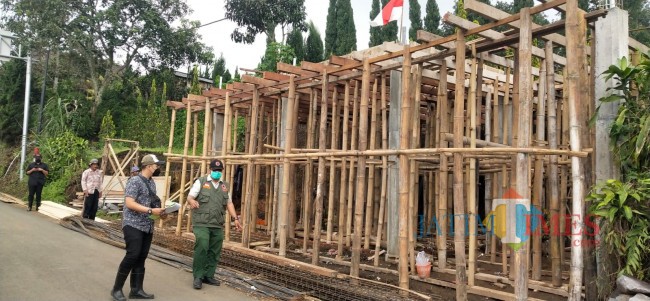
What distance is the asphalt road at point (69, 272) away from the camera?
504 centimetres

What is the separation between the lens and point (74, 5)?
1905 cm

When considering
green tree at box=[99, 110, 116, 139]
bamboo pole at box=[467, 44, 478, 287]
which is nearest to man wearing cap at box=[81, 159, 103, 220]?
bamboo pole at box=[467, 44, 478, 287]

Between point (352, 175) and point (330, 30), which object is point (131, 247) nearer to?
point (352, 175)

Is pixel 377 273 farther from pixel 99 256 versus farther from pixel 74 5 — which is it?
pixel 74 5

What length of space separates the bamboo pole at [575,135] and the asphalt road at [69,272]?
349cm

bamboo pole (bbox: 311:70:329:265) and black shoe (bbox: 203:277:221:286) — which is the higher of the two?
bamboo pole (bbox: 311:70:329:265)

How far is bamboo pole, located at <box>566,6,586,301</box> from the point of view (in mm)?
4434

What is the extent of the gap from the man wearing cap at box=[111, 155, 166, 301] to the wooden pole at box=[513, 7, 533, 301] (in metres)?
3.66

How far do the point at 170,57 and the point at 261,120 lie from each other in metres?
13.7

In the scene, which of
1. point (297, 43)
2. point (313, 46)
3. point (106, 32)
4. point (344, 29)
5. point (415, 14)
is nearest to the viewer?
point (106, 32)

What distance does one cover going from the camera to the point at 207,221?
5.55 m

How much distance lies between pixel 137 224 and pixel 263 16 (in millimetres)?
19131

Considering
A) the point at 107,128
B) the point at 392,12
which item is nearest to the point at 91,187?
the point at 392,12

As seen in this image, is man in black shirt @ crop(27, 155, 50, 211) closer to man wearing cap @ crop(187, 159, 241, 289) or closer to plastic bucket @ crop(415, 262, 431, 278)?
man wearing cap @ crop(187, 159, 241, 289)
